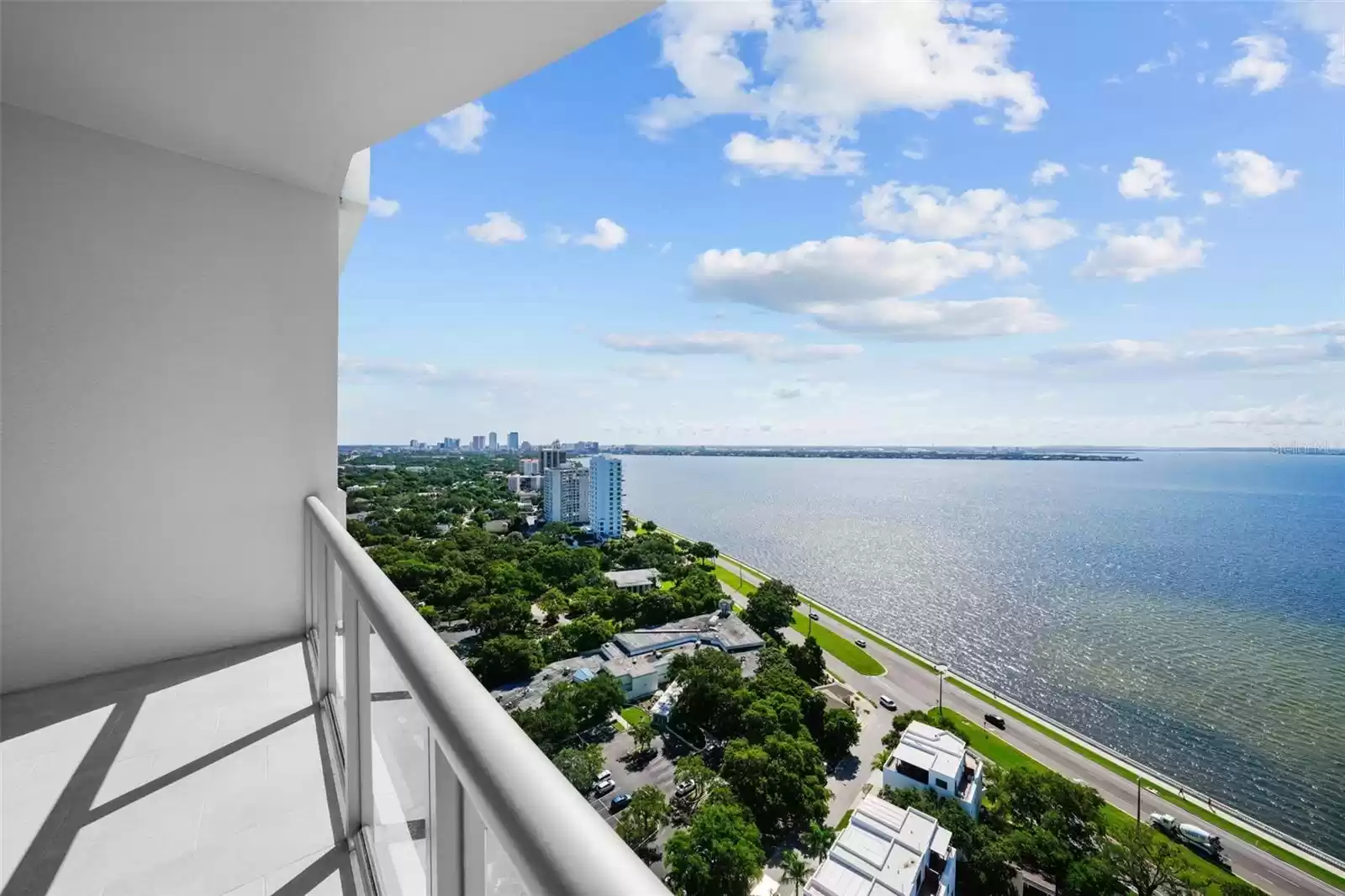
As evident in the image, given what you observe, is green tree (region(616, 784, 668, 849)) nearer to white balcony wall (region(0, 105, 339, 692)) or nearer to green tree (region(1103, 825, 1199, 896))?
green tree (region(1103, 825, 1199, 896))

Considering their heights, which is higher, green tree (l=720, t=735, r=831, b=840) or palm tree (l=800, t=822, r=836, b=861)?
green tree (l=720, t=735, r=831, b=840)

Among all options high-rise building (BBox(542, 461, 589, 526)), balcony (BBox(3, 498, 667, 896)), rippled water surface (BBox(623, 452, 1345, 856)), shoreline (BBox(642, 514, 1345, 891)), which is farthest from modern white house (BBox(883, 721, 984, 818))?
high-rise building (BBox(542, 461, 589, 526))

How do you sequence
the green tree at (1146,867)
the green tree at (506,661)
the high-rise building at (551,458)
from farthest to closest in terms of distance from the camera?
1. the high-rise building at (551,458)
2. the green tree at (506,661)
3. the green tree at (1146,867)

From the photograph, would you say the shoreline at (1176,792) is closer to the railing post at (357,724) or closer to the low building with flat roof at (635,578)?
the low building with flat roof at (635,578)

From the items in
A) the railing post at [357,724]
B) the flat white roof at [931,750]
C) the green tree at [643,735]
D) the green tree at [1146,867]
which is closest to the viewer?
the railing post at [357,724]

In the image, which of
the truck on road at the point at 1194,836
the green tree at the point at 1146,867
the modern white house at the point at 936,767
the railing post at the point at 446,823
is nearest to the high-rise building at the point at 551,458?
the modern white house at the point at 936,767
